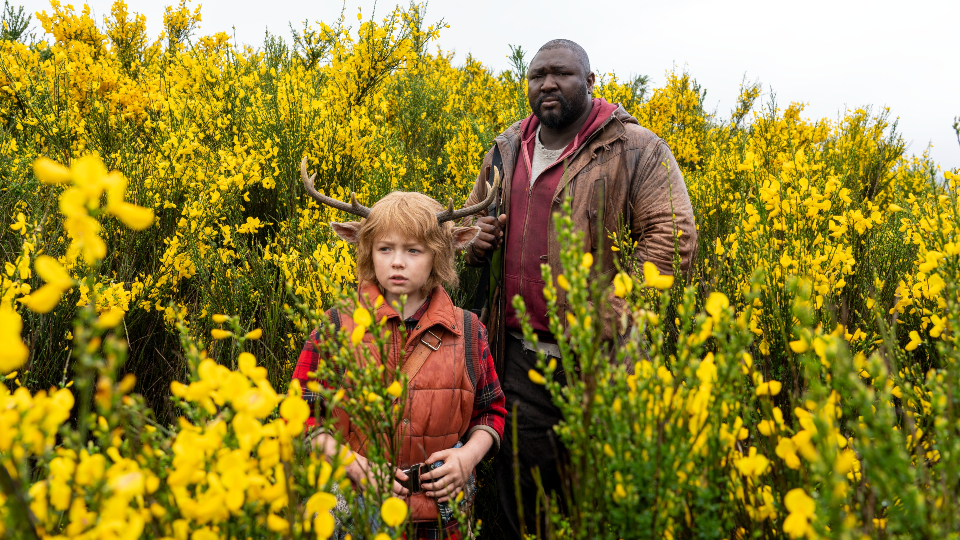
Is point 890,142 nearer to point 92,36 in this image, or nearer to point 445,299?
point 445,299

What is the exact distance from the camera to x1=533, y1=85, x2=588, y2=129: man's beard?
90.7 inches

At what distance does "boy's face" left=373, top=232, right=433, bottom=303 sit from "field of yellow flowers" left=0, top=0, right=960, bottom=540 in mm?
279

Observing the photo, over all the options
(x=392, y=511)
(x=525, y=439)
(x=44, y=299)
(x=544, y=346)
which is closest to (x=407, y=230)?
(x=544, y=346)

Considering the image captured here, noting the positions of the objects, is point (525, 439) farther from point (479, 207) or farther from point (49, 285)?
point (49, 285)

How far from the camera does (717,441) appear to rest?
2.80 ft

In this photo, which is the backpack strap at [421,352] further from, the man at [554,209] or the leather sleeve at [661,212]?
the leather sleeve at [661,212]

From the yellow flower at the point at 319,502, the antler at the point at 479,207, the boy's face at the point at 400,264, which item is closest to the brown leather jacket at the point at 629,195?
the antler at the point at 479,207

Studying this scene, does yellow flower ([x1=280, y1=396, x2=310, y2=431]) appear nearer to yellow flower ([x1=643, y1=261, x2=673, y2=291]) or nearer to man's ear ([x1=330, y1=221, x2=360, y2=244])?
yellow flower ([x1=643, y1=261, x2=673, y2=291])

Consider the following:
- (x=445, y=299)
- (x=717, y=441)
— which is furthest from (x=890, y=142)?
(x=717, y=441)

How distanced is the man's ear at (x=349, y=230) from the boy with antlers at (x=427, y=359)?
0.07m

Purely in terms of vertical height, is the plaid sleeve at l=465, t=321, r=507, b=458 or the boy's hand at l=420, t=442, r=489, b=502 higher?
the plaid sleeve at l=465, t=321, r=507, b=458

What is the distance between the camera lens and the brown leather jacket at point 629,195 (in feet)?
7.10

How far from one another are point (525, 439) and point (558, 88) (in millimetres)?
1476

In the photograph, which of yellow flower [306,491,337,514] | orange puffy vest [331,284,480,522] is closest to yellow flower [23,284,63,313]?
yellow flower [306,491,337,514]
